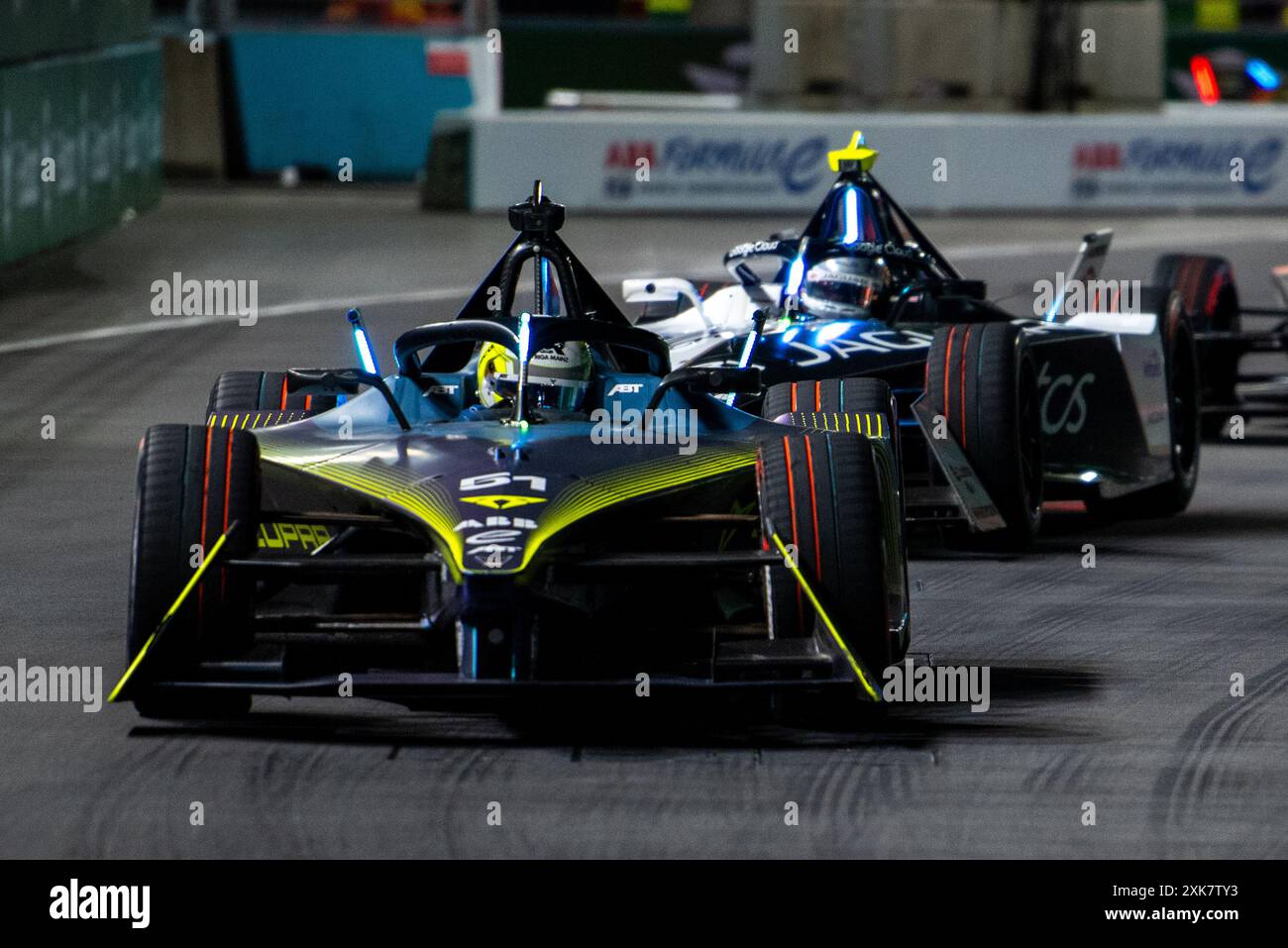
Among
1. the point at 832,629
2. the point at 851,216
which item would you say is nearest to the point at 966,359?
the point at 851,216

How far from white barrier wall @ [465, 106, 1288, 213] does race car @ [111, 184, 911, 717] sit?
744 inches

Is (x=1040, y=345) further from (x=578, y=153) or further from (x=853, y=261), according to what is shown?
(x=578, y=153)

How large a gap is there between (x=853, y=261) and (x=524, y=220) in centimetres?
322

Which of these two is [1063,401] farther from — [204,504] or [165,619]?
[165,619]

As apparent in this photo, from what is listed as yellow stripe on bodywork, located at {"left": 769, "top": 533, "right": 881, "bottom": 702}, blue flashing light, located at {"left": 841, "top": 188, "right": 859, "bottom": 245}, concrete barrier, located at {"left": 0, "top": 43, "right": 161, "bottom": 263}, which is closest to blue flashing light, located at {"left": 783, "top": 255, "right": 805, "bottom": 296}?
blue flashing light, located at {"left": 841, "top": 188, "right": 859, "bottom": 245}

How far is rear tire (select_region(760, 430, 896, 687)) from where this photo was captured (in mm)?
6875

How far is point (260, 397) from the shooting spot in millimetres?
9188

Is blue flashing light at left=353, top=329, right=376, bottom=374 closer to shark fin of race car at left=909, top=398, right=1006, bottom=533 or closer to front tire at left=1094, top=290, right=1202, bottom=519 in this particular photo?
shark fin of race car at left=909, top=398, right=1006, bottom=533

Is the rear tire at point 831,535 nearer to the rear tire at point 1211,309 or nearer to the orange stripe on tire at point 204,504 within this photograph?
the orange stripe on tire at point 204,504

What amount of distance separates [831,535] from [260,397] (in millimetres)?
2955

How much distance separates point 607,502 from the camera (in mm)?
7004

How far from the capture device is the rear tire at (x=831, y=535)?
271 inches

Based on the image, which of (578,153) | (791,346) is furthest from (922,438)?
(578,153)
